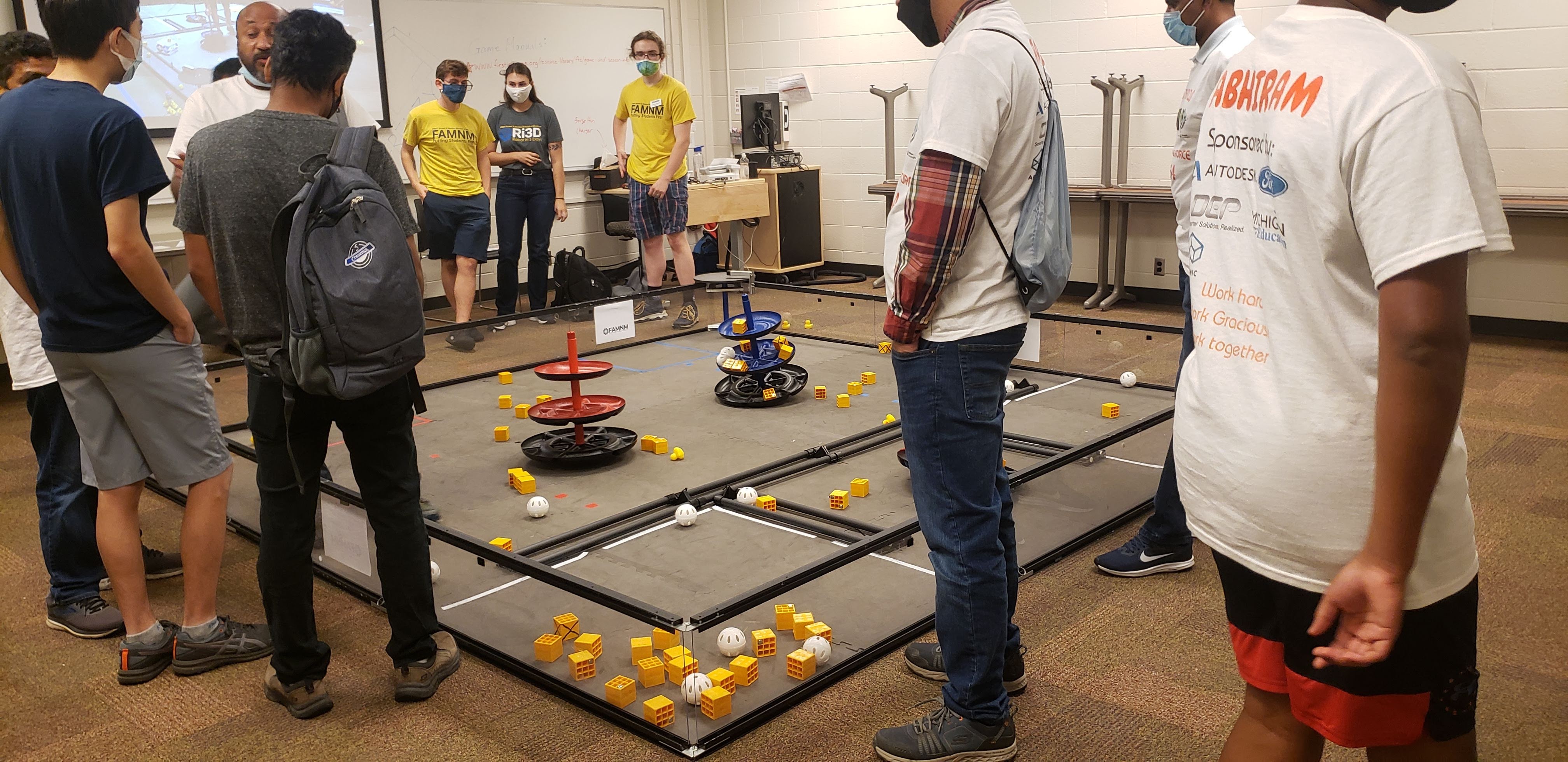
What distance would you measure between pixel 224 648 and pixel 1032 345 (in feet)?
9.18

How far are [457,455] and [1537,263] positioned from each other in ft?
16.3

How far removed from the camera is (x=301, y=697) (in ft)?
7.25

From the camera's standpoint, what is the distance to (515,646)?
2467mm

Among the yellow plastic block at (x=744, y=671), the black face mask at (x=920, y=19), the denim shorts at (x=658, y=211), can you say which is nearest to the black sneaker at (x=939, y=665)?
the yellow plastic block at (x=744, y=671)

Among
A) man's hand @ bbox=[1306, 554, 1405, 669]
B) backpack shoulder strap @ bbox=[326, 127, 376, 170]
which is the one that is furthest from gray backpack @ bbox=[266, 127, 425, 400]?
man's hand @ bbox=[1306, 554, 1405, 669]

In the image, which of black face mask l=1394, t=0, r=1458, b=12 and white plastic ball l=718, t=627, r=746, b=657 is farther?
white plastic ball l=718, t=627, r=746, b=657

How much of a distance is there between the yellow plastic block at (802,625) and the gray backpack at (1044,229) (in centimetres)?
98

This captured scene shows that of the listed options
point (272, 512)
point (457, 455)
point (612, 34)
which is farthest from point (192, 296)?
point (612, 34)

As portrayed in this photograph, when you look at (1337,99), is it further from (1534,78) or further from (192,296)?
(1534,78)

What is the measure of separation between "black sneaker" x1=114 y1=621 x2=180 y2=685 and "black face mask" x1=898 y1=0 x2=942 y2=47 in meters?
2.06

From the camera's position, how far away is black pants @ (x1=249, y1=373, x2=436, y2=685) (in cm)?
206

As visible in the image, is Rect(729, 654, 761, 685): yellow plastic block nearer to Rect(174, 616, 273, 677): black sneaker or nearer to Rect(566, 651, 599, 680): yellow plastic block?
Rect(566, 651, 599, 680): yellow plastic block

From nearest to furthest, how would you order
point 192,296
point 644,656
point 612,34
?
point 644,656, point 192,296, point 612,34

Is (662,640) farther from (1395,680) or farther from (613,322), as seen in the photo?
(613,322)
